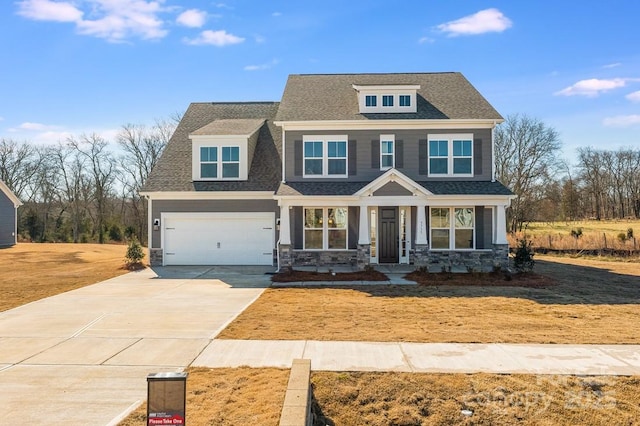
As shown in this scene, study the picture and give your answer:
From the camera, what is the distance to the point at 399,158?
17.8 m

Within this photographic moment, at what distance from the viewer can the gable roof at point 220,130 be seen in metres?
18.6

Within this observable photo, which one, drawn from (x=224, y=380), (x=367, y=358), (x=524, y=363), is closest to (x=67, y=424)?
(x=224, y=380)

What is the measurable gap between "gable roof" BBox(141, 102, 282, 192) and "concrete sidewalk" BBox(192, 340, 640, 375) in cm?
1210

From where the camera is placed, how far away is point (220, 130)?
19.1 m

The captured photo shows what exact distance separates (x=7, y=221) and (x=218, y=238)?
1969cm

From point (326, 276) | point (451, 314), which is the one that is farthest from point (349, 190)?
point (451, 314)

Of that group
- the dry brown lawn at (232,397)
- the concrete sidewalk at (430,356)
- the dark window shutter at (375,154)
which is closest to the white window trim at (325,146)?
the dark window shutter at (375,154)

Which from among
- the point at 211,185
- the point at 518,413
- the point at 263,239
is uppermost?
the point at 211,185

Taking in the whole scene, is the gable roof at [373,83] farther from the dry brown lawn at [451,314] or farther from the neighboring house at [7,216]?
the neighboring house at [7,216]

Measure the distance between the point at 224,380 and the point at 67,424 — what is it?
5.77 ft

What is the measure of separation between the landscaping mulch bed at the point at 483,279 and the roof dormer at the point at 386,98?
7.27 metres

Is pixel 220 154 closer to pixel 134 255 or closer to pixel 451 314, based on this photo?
pixel 134 255

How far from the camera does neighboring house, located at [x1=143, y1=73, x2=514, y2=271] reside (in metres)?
16.5

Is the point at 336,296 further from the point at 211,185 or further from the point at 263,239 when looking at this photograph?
the point at 211,185
